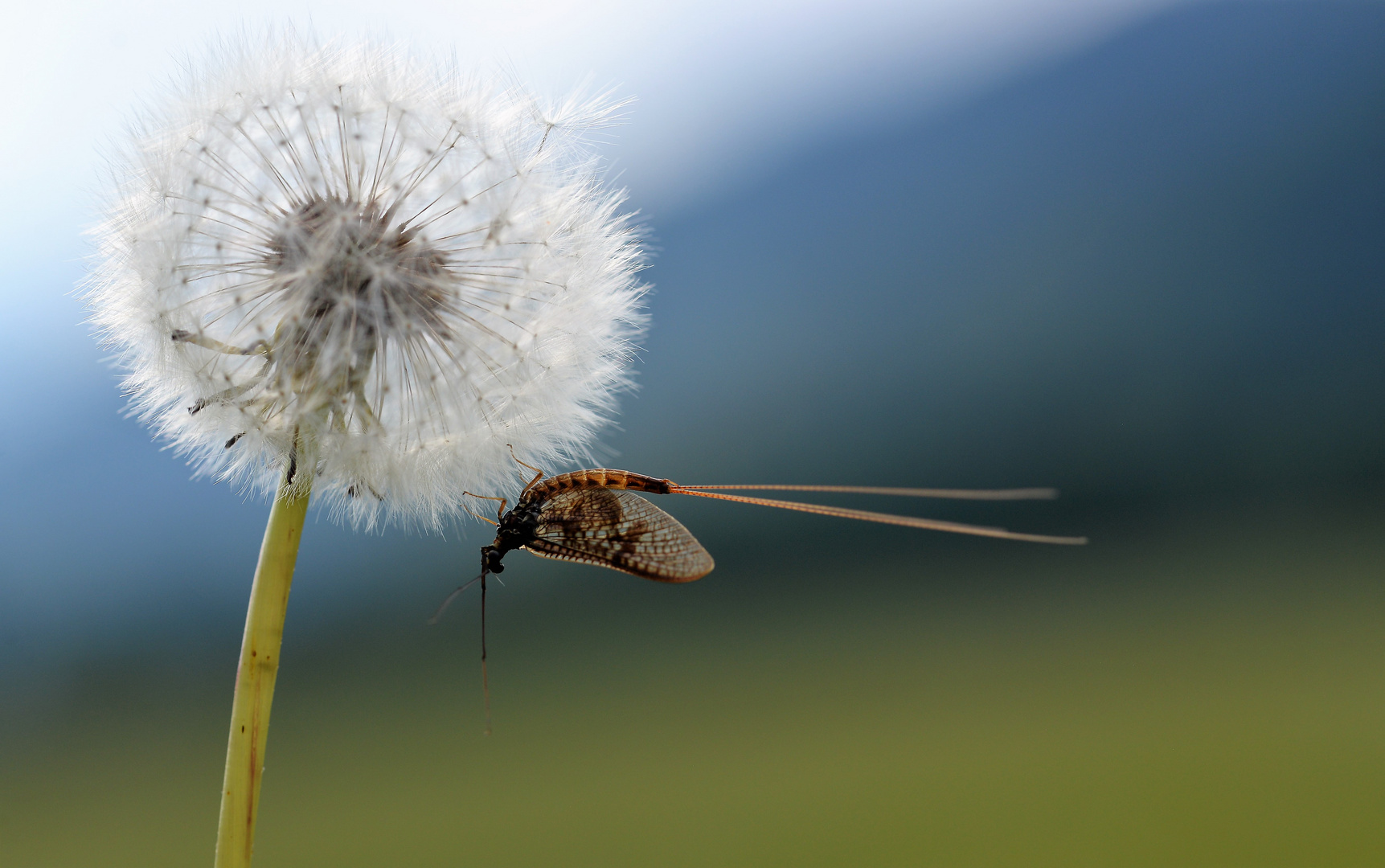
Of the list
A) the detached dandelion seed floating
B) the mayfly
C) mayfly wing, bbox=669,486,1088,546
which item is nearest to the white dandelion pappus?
the detached dandelion seed floating

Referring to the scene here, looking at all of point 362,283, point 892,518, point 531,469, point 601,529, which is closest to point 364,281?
point 362,283

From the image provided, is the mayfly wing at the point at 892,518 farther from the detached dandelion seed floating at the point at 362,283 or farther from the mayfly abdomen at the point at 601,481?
the detached dandelion seed floating at the point at 362,283

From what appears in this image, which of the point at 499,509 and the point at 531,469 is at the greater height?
the point at 531,469

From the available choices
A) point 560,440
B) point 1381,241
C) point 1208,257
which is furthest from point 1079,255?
point 560,440

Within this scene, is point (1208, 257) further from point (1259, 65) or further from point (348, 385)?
point (348, 385)

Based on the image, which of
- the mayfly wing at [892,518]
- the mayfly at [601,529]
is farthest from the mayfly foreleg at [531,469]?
the mayfly wing at [892,518]

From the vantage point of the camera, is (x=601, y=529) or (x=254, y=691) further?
(x=601, y=529)

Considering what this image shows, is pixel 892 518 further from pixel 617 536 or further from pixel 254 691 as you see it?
pixel 254 691
